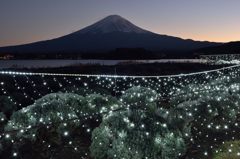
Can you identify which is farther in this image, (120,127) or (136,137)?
(120,127)

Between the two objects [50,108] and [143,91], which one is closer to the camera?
[50,108]

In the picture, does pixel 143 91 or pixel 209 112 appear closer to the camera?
pixel 209 112

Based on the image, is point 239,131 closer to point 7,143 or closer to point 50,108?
point 50,108

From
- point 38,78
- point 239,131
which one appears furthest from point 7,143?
point 38,78

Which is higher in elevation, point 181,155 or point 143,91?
point 143,91

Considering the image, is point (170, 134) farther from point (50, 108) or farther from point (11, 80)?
point (11, 80)

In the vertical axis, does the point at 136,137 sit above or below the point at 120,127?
below

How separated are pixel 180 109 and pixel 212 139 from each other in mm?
1005

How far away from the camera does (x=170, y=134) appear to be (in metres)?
6.46

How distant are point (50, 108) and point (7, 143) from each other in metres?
0.90

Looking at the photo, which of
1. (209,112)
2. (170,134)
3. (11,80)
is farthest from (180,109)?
(11,80)

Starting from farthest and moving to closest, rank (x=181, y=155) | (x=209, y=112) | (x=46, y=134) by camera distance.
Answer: (x=209, y=112) < (x=46, y=134) < (x=181, y=155)

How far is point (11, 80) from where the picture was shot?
18.1m

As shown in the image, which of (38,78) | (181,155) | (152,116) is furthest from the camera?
(38,78)
